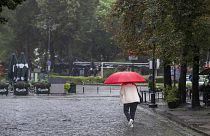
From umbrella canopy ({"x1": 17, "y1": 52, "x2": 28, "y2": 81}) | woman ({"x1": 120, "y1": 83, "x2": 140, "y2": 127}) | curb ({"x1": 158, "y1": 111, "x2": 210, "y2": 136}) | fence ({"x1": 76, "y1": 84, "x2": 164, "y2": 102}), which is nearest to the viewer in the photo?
curb ({"x1": 158, "y1": 111, "x2": 210, "y2": 136})

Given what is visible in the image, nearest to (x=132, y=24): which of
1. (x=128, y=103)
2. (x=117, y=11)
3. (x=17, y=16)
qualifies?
(x=117, y=11)

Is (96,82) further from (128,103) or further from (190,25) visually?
(128,103)

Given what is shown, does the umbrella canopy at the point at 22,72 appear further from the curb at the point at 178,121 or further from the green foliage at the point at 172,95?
the curb at the point at 178,121

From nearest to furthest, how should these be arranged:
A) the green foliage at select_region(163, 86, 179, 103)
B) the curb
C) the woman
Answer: the curb < the woman < the green foliage at select_region(163, 86, 179, 103)

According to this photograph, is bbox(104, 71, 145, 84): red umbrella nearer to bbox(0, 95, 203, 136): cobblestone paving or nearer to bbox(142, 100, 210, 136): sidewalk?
bbox(0, 95, 203, 136): cobblestone paving

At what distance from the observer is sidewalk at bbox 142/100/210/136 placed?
55.7ft

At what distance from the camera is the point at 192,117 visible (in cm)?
2083

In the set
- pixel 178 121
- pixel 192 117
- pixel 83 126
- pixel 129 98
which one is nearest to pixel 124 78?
pixel 129 98

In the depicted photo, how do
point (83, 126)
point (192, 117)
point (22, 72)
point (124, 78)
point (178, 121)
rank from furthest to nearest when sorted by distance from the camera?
point (22, 72), point (192, 117), point (178, 121), point (83, 126), point (124, 78)

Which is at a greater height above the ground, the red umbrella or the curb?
the red umbrella

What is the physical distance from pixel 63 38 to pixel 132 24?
47184 millimetres

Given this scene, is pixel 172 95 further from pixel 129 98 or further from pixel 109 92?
pixel 109 92

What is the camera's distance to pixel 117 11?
97.6ft

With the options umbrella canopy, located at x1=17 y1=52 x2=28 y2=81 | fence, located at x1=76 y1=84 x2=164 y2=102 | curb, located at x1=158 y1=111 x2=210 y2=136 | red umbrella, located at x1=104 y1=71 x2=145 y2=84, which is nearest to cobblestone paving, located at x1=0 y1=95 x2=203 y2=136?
curb, located at x1=158 y1=111 x2=210 y2=136
